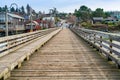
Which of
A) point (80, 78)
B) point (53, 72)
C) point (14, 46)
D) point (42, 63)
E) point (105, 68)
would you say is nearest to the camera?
point (80, 78)

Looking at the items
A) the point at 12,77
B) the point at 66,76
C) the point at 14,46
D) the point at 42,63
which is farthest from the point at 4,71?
the point at 14,46

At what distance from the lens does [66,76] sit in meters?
8.16

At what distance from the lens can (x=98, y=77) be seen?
8055 mm

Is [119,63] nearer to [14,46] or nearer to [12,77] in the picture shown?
[12,77]

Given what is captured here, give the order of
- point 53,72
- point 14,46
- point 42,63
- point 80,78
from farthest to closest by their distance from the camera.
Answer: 1. point 14,46
2. point 42,63
3. point 53,72
4. point 80,78

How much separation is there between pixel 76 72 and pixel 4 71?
96.0 inches

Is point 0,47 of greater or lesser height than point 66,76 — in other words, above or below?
above

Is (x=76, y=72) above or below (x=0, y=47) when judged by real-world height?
below

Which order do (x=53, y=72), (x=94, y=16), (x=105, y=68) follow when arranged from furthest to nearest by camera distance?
(x=94, y=16) < (x=105, y=68) < (x=53, y=72)

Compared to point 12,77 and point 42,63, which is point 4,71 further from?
point 42,63

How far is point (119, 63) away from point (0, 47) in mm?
4035

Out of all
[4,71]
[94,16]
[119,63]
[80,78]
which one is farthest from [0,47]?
[94,16]

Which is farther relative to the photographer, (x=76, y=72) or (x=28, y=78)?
(x=76, y=72)

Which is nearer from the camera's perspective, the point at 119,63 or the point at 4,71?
the point at 4,71
